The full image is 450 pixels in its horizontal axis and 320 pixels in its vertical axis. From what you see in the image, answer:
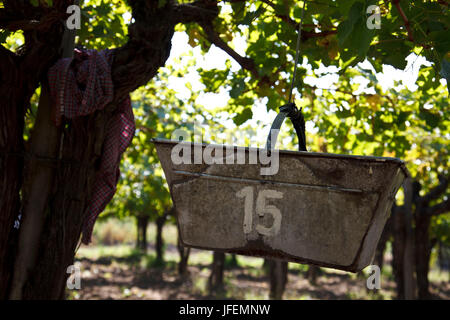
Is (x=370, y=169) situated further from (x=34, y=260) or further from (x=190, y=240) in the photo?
(x=34, y=260)

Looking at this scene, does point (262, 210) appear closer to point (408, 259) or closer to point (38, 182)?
point (38, 182)

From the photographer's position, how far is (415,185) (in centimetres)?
788

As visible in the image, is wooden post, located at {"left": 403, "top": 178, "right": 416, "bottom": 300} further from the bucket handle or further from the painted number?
the painted number

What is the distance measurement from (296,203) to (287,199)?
0.09 ft

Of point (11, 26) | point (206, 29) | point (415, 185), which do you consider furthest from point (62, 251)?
point (415, 185)

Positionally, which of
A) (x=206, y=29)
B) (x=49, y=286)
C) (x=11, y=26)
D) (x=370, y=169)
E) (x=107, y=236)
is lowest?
(x=107, y=236)

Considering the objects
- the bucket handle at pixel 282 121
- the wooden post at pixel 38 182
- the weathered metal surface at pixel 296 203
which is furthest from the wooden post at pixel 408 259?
the weathered metal surface at pixel 296 203

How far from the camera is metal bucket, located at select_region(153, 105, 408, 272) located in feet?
4.17

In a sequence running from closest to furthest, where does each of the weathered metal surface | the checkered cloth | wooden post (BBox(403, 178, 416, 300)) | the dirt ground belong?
the weathered metal surface → the checkered cloth → wooden post (BBox(403, 178, 416, 300)) → the dirt ground

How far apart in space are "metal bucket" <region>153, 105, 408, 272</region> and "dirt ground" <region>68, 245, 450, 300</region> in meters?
9.20

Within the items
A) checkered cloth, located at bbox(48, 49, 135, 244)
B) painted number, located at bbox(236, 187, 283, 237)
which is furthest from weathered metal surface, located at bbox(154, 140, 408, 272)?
checkered cloth, located at bbox(48, 49, 135, 244)

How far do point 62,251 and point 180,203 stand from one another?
1266 millimetres

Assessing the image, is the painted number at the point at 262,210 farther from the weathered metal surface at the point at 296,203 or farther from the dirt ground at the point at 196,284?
the dirt ground at the point at 196,284

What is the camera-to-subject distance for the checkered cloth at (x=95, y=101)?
7.56 ft
